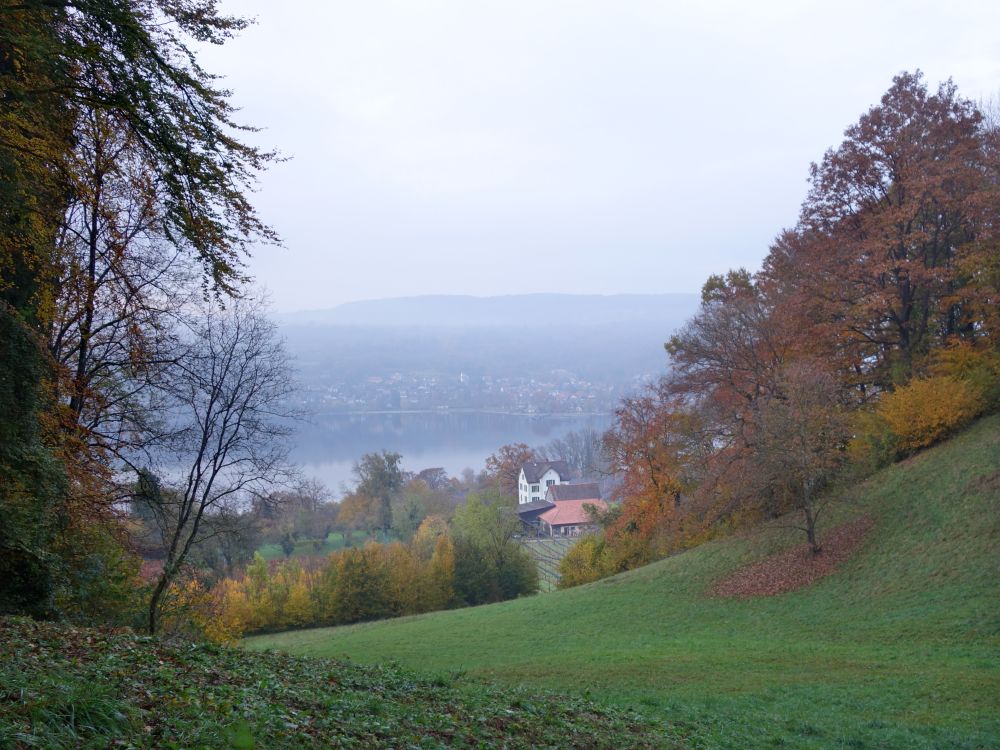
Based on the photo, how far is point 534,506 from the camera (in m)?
76.8

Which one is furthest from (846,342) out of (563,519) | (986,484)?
(563,519)

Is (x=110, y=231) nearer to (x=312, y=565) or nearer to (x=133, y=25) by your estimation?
(x=133, y=25)

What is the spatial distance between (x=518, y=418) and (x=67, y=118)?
13156cm

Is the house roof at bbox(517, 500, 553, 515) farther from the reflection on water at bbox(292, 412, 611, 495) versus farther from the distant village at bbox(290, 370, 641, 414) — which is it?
the distant village at bbox(290, 370, 641, 414)

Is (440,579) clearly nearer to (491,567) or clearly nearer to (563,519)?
(491,567)

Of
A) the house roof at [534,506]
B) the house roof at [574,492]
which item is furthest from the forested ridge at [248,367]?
the house roof at [574,492]

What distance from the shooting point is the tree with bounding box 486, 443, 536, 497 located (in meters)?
Result: 83.2

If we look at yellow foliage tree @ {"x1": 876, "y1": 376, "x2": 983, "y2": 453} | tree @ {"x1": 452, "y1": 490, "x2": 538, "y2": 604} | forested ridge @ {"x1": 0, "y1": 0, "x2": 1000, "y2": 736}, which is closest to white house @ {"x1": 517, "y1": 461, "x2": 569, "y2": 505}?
forested ridge @ {"x1": 0, "y1": 0, "x2": 1000, "y2": 736}

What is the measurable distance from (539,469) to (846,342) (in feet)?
197

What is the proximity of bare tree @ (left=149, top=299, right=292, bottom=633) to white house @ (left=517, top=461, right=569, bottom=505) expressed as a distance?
70.4m

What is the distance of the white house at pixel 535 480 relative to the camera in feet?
278

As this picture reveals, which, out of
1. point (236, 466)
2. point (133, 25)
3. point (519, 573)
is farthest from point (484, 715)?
point (519, 573)

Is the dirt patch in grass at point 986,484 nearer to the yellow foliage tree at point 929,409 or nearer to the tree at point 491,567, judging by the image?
the yellow foliage tree at point 929,409

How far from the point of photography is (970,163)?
25.8 metres
